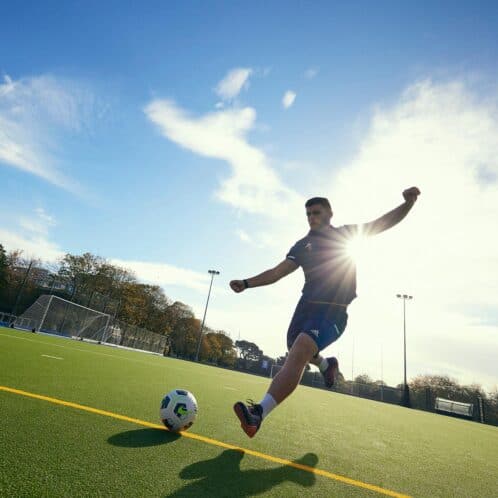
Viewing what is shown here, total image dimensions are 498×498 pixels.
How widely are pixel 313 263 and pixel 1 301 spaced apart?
57237 mm

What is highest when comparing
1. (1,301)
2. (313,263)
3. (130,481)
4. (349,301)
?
(1,301)

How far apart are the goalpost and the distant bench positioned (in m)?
29.1

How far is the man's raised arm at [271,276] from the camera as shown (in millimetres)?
3562

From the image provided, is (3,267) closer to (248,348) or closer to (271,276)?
(271,276)

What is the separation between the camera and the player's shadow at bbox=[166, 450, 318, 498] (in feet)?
5.54

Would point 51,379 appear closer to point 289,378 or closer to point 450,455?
point 289,378

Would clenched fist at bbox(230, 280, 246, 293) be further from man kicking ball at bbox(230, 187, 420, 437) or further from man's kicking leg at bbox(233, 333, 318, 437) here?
man's kicking leg at bbox(233, 333, 318, 437)

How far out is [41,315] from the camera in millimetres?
22359

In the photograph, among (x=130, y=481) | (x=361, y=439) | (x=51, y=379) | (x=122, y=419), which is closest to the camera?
(x=130, y=481)

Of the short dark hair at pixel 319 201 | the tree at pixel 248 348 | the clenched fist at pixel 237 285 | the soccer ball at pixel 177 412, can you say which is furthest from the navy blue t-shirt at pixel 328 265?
the tree at pixel 248 348

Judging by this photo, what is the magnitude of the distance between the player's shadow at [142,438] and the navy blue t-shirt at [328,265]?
173 cm

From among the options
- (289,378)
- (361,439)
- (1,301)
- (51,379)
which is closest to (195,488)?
(289,378)

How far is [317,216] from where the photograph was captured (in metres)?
3.62

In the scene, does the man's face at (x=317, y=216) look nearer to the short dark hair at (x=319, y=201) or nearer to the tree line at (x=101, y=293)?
the short dark hair at (x=319, y=201)
